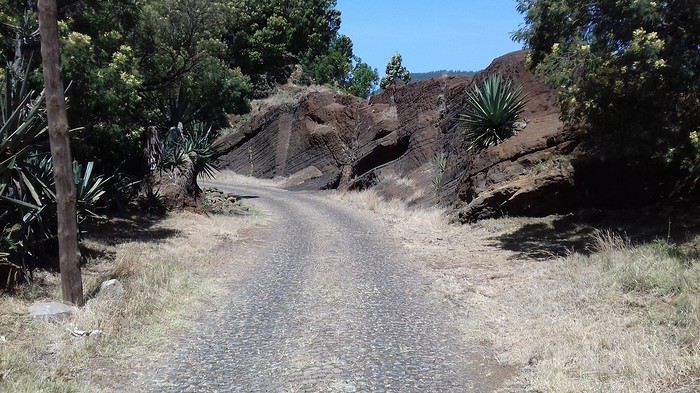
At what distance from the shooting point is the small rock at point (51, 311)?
296 inches

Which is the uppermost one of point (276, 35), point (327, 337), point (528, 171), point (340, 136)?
point (276, 35)

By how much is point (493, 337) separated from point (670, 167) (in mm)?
8336

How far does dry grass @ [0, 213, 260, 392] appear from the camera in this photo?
5895 millimetres

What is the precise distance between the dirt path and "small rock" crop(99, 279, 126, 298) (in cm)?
134

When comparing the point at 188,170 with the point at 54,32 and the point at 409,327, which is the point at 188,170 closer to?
the point at 54,32

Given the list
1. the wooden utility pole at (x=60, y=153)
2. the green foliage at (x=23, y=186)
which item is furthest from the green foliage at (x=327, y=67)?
the wooden utility pole at (x=60, y=153)

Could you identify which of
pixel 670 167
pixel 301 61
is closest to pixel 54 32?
pixel 670 167

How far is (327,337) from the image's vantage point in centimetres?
733

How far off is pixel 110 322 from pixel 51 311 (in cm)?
89

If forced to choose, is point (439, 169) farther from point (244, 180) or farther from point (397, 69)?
point (397, 69)

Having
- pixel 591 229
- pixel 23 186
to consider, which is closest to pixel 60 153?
pixel 23 186

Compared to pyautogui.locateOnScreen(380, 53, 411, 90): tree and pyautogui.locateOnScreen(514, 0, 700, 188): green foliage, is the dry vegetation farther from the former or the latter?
pyautogui.locateOnScreen(380, 53, 411, 90): tree

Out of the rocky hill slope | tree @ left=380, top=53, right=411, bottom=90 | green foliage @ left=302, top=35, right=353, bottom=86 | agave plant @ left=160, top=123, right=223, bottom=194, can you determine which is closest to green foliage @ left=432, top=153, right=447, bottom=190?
the rocky hill slope

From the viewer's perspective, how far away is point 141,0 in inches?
655
